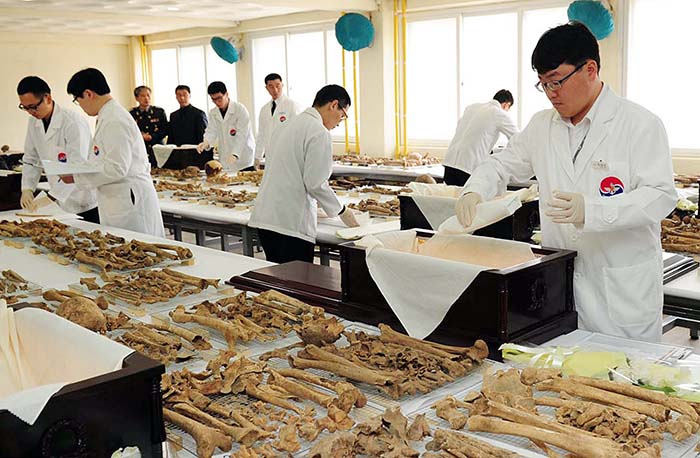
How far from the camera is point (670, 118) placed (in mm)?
7793

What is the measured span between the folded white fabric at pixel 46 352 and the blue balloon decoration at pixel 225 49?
34.8 ft

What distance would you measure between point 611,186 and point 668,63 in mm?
6139

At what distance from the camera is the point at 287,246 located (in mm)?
4117

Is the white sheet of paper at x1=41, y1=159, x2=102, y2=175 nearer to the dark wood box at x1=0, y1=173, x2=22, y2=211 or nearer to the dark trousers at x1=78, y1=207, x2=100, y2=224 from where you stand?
the dark trousers at x1=78, y1=207, x2=100, y2=224

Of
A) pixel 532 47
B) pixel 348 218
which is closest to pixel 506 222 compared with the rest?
pixel 348 218

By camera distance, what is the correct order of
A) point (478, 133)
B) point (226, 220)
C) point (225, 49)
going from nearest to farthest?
point (226, 220)
point (478, 133)
point (225, 49)

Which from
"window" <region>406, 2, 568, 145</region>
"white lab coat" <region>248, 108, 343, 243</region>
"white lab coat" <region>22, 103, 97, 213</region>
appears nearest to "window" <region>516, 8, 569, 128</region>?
"window" <region>406, 2, 568, 145</region>

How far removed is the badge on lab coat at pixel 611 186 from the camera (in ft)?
7.54

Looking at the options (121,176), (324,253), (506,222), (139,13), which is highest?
(139,13)

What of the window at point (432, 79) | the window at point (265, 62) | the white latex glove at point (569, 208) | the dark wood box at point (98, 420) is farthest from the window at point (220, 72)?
the dark wood box at point (98, 420)

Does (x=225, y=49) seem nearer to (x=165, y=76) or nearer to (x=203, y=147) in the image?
(x=165, y=76)

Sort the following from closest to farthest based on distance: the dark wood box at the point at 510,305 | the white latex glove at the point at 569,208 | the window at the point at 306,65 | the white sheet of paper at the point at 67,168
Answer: the dark wood box at the point at 510,305 < the white latex glove at the point at 569,208 < the white sheet of paper at the point at 67,168 < the window at the point at 306,65

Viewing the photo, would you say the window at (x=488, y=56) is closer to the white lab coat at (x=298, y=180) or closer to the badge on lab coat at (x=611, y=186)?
the white lab coat at (x=298, y=180)

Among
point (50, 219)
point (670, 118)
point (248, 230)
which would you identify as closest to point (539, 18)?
point (670, 118)
